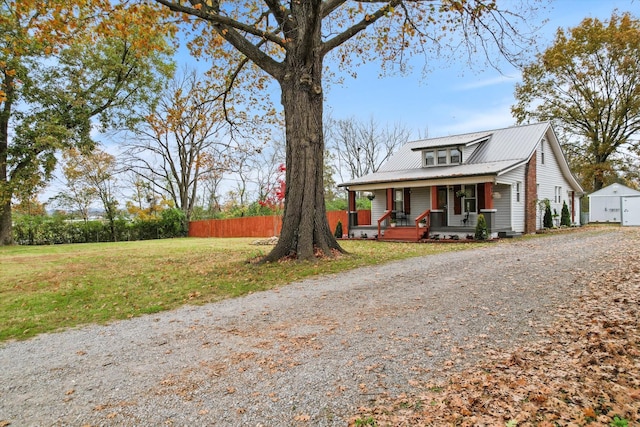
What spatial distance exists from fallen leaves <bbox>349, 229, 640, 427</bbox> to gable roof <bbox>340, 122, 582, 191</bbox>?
44.2 feet

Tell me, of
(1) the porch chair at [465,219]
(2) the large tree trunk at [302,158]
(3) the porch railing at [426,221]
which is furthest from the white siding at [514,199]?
(2) the large tree trunk at [302,158]

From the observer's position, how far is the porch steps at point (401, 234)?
18.2 m

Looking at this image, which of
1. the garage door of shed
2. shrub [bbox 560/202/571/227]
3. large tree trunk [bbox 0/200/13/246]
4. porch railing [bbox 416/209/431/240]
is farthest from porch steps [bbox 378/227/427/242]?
large tree trunk [bbox 0/200/13/246]

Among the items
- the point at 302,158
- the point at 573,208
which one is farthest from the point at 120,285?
the point at 573,208

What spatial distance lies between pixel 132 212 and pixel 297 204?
25.5 meters

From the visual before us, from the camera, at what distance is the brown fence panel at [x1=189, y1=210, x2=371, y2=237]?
26.0m

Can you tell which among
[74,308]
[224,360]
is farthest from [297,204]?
[224,360]

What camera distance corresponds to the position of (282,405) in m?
3.06

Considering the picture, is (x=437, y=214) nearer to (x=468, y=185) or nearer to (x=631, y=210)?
(x=468, y=185)

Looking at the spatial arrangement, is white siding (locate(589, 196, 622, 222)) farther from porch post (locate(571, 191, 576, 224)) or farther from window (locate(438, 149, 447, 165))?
window (locate(438, 149, 447, 165))

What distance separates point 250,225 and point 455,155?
15438 mm

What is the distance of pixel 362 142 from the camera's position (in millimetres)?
43406

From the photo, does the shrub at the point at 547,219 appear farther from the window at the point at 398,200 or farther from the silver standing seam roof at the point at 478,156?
the window at the point at 398,200

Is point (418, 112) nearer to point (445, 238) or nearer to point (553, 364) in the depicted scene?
point (445, 238)
